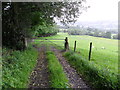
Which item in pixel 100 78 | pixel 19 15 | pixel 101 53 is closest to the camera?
pixel 100 78

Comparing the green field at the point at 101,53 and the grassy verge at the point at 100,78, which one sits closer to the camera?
the grassy verge at the point at 100,78

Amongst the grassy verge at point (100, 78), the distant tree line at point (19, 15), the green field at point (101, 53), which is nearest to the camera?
the grassy verge at point (100, 78)

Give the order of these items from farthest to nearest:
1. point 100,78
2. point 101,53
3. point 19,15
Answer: point 101,53
point 19,15
point 100,78

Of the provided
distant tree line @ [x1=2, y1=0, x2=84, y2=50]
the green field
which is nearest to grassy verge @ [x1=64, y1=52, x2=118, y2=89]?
the green field

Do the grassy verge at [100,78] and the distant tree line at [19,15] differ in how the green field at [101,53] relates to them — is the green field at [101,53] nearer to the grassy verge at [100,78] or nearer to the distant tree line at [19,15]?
the grassy verge at [100,78]

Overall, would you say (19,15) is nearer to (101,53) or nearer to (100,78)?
(100,78)

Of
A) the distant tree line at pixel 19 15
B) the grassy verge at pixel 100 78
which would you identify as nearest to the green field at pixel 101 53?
the grassy verge at pixel 100 78

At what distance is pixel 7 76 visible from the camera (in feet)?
11.1

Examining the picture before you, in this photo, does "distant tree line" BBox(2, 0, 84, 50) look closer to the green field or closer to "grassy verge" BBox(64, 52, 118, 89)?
the green field

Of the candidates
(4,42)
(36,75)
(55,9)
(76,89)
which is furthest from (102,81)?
(4,42)

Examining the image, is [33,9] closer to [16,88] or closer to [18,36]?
[18,36]

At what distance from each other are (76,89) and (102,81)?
1068mm

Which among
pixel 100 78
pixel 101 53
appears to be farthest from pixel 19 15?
pixel 101 53

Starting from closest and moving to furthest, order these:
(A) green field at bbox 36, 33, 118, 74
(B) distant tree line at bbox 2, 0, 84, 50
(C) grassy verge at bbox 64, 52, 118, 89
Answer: (C) grassy verge at bbox 64, 52, 118, 89 → (A) green field at bbox 36, 33, 118, 74 → (B) distant tree line at bbox 2, 0, 84, 50
